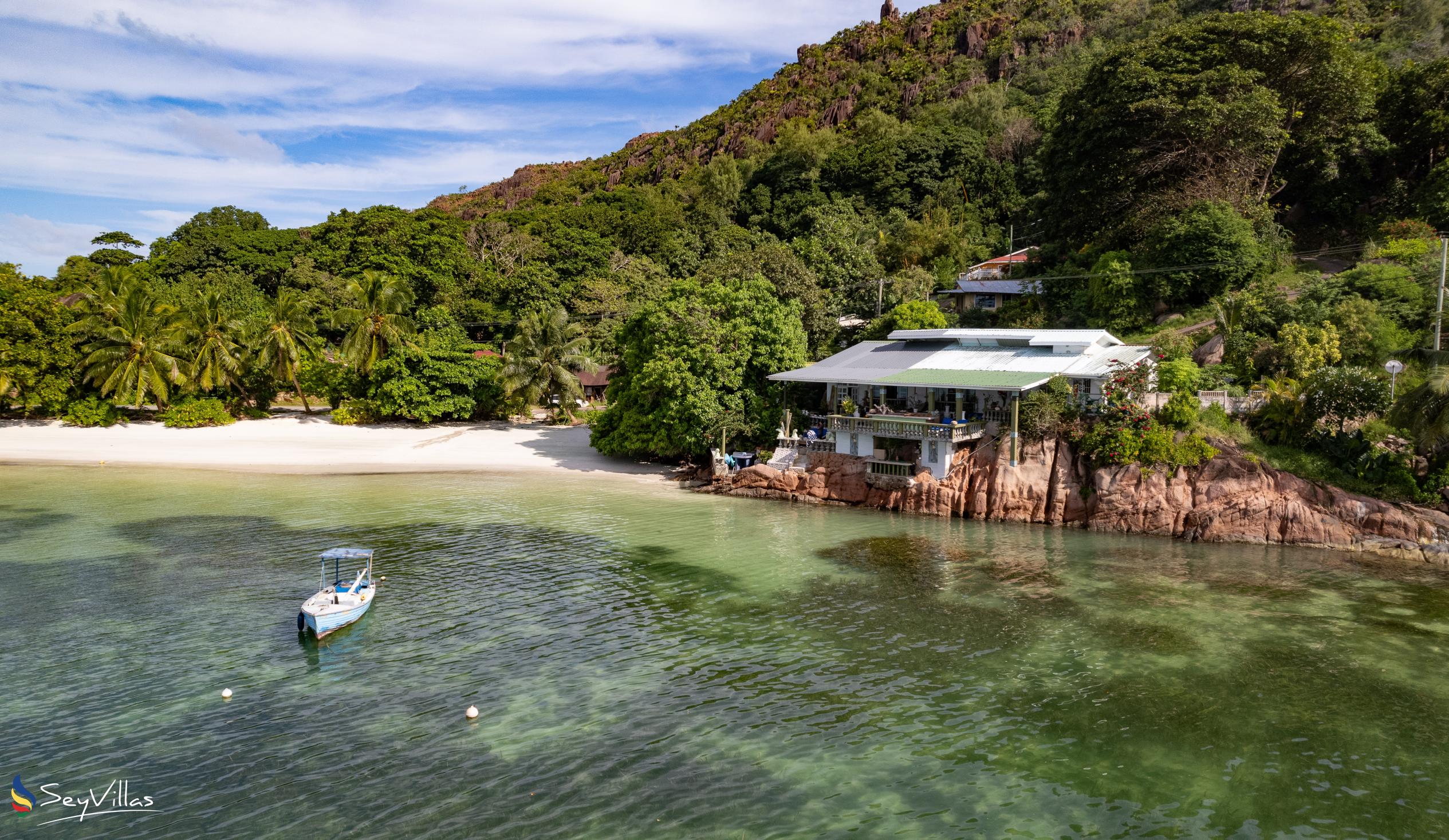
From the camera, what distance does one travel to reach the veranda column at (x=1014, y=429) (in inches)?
1320

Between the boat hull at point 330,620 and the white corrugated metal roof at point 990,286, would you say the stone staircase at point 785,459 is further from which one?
the white corrugated metal roof at point 990,286

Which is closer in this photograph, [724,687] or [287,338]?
[724,687]

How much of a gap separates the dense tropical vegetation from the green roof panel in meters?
1.79

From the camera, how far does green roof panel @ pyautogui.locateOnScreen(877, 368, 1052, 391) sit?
3384cm

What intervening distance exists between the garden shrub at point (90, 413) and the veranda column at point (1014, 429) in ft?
181

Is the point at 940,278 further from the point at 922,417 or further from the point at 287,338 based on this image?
the point at 287,338

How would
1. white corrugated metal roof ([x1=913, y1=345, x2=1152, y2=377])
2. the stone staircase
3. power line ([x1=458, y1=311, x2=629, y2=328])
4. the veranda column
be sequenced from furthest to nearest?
power line ([x1=458, y1=311, x2=629, y2=328])
the stone staircase
white corrugated metal roof ([x1=913, y1=345, x2=1152, y2=377])
the veranda column


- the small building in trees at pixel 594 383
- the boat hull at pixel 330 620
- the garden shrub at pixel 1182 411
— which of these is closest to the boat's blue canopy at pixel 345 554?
the boat hull at pixel 330 620

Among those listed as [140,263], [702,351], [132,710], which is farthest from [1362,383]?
[140,263]

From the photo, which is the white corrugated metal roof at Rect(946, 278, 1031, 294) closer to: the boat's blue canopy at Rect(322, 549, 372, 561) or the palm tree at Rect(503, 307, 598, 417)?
the palm tree at Rect(503, 307, 598, 417)

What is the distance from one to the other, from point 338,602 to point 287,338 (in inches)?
1538

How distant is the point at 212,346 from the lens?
52562mm

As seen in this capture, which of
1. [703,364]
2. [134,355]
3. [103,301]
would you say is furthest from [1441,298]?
[103,301]

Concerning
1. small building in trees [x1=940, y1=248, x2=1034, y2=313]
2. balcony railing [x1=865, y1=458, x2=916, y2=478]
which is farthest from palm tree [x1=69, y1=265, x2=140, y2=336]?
small building in trees [x1=940, y1=248, x2=1034, y2=313]
